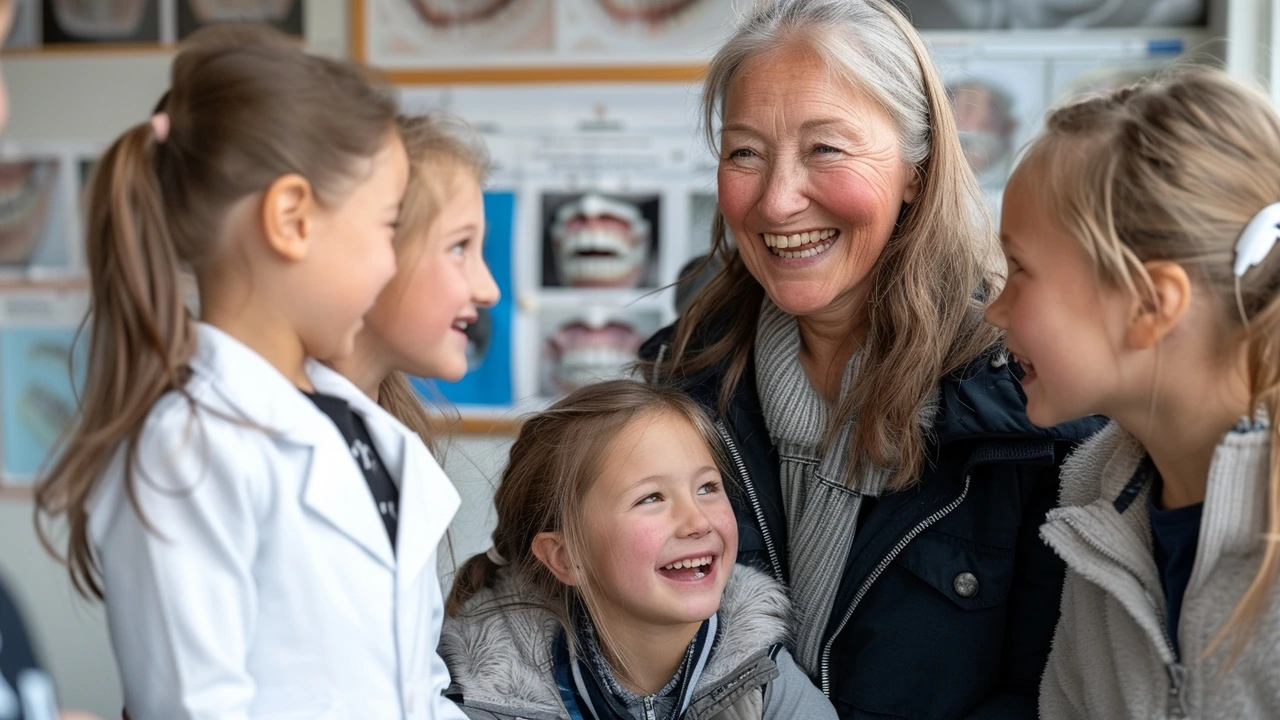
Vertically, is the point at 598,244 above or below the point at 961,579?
above

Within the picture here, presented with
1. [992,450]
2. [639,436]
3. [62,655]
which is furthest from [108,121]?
[992,450]

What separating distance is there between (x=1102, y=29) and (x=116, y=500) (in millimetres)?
2299

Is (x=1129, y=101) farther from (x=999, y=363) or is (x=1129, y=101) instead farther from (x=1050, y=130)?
(x=999, y=363)

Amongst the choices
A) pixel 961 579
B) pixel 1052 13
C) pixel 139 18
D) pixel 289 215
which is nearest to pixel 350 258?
pixel 289 215

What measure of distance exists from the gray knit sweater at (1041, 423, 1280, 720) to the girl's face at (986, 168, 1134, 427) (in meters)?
0.12

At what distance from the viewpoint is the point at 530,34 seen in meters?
2.78

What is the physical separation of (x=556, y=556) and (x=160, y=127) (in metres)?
0.75

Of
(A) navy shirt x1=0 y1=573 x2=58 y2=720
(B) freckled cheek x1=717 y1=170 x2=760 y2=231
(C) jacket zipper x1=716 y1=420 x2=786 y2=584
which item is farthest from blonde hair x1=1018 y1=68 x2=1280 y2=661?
(A) navy shirt x1=0 y1=573 x2=58 y2=720

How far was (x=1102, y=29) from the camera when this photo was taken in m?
2.59

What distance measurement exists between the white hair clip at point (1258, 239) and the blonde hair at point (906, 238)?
0.43m

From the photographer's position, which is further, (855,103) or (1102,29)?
(1102,29)

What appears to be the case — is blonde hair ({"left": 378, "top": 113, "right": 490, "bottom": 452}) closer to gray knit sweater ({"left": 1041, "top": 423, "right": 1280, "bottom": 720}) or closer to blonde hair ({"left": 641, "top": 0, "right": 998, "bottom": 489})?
blonde hair ({"left": 641, "top": 0, "right": 998, "bottom": 489})

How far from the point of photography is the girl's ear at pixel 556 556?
151 centimetres

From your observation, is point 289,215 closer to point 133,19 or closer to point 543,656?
point 543,656
